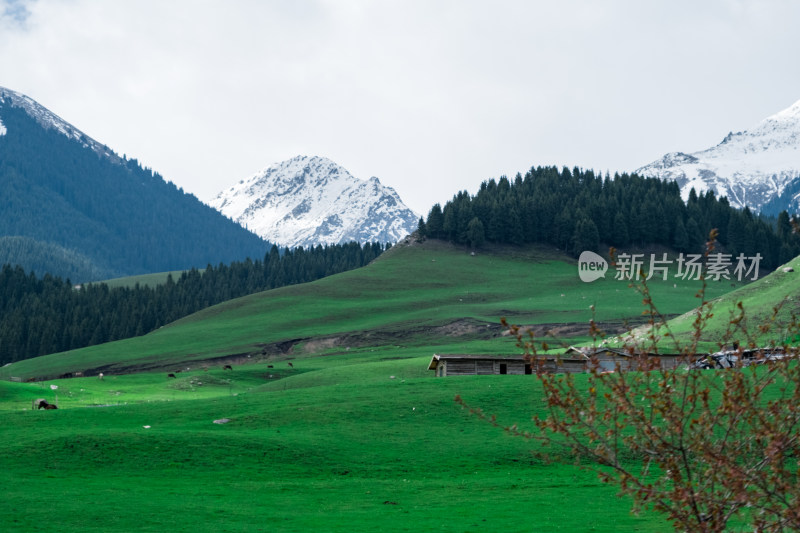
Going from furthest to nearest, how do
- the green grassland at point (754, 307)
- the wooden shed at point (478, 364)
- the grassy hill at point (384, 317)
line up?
1. the grassy hill at point (384, 317)
2. the green grassland at point (754, 307)
3. the wooden shed at point (478, 364)

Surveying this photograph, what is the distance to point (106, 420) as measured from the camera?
5694 centimetres

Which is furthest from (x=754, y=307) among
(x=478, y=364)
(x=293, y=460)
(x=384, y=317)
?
(x=384, y=317)

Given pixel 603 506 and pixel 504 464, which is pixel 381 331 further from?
pixel 603 506

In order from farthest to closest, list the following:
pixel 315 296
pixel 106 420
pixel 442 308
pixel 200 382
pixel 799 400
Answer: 1. pixel 315 296
2. pixel 442 308
3. pixel 200 382
4. pixel 106 420
5. pixel 799 400

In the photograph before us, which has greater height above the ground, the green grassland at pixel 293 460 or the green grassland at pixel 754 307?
the green grassland at pixel 754 307

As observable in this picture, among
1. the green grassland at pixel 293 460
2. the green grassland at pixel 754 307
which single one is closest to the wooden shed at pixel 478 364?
the green grassland at pixel 293 460

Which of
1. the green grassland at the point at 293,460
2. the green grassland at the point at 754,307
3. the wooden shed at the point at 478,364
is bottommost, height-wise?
the green grassland at the point at 293,460

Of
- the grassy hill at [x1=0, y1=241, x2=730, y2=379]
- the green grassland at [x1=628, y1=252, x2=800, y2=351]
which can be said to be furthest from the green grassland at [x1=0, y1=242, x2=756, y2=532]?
the grassy hill at [x1=0, y1=241, x2=730, y2=379]

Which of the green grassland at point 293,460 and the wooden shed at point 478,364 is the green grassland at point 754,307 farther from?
the green grassland at point 293,460

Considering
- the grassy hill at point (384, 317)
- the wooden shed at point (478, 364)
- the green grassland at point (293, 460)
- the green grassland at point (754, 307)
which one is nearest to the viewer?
the green grassland at point (293, 460)

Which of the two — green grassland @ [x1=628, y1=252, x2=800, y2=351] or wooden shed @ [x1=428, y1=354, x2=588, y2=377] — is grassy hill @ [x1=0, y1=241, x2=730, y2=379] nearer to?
green grassland @ [x1=628, y1=252, x2=800, y2=351]

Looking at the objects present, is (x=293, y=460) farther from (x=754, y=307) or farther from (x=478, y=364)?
(x=754, y=307)

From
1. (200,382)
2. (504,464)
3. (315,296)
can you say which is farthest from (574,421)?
(315,296)

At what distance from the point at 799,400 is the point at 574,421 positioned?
2.71 metres
